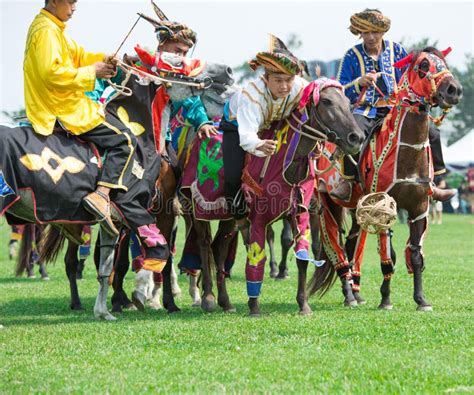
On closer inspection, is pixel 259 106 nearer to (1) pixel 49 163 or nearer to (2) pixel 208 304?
(1) pixel 49 163

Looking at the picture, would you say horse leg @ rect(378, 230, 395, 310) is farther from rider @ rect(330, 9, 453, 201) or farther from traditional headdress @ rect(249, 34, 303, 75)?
traditional headdress @ rect(249, 34, 303, 75)

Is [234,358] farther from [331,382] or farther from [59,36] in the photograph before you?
[59,36]

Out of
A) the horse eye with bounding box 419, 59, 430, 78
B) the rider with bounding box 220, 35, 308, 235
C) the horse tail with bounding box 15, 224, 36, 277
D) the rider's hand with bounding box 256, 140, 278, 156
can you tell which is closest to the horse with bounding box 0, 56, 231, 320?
the rider with bounding box 220, 35, 308, 235

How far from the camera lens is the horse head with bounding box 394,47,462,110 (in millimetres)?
8773

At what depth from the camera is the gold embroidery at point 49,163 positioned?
7957 mm

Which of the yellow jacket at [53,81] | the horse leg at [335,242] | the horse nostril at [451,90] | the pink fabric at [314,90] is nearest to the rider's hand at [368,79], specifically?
the horse nostril at [451,90]

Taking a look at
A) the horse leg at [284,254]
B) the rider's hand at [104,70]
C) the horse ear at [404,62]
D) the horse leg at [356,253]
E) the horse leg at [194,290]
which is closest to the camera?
the rider's hand at [104,70]

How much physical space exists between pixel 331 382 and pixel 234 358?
1.01m

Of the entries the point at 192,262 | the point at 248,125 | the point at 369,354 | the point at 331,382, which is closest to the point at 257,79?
the point at 248,125

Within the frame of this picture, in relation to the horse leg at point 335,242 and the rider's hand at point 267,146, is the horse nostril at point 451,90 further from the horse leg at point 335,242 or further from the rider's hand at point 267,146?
the horse leg at point 335,242

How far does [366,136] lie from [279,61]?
191 cm

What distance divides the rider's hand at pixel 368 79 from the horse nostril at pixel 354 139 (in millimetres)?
1635

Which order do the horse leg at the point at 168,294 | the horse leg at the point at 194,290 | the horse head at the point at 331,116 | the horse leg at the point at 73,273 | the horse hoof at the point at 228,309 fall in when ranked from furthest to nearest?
the horse leg at the point at 194,290
the horse leg at the point at 73,273
the horse leg at the point at 168,294
the horse hoof at the point at 228,309
the horse head at the point at 331,116

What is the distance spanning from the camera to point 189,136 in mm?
10305
